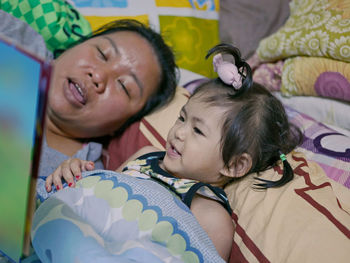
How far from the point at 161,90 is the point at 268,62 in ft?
1.75

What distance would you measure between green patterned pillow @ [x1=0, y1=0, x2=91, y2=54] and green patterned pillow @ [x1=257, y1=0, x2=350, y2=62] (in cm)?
85

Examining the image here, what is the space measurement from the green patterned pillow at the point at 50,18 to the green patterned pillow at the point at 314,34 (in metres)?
0.85

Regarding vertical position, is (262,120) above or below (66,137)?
above

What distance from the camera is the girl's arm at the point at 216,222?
1030mm

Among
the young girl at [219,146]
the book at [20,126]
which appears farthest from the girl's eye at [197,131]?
the book at [20,126]

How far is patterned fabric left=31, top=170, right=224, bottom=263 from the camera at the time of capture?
79cm

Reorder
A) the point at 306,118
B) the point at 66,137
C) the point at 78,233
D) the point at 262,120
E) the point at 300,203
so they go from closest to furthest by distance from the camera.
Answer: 1. the point at 78,233
2. the point at 300,203
3. the point at 262,120
4. the point at 306,118
5. the point at 66,137

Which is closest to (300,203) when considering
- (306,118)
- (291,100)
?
(306,118)

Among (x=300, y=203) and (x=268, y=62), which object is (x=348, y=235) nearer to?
(x=300, y=203)

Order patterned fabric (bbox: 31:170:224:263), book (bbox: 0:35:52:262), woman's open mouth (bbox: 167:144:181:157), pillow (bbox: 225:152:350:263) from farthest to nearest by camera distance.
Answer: woman's open mouth (bbox: 167:144:181:157)
pillow (bbox: 225:152:350:263)
patterned fabric (bbox: 31:170:224:263)
book (bbox: 0:35:52:262)

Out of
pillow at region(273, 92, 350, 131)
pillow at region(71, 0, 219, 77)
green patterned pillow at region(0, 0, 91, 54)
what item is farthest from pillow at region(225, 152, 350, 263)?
green patterned pillow at region(0, 0, 91, 54)

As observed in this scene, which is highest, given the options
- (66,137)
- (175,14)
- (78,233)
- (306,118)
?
(175,14)

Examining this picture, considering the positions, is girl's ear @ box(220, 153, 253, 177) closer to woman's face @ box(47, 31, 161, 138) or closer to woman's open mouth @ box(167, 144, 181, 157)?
woman's open mouth @ box(167, 144, 181, 157)

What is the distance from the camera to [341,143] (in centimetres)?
123
